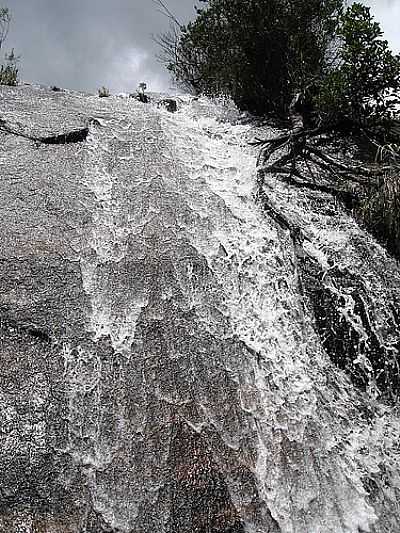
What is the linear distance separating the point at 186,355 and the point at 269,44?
29.1ft

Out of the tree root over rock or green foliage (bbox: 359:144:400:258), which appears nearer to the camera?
the tree root over rock

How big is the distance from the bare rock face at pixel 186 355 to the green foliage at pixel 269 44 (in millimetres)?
4816

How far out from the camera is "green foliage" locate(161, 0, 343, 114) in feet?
40.5

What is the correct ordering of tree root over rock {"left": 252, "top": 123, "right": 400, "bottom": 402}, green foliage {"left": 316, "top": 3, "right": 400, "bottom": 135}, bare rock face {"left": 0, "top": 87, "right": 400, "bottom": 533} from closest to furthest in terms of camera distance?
bare rock face {"left": 0, "top": 87, "right": 400, "bottom": 533}
tree root over rock {"left": 252, "top": 123, "right": 400, "bottom": 402}
green foliage {"left": 316, "top": 3, "right": 400, "bottom": 135}

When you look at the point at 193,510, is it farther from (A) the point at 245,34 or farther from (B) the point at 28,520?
(A) the point at 245,34

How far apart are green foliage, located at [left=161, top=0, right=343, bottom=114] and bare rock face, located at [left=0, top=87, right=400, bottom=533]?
4816 millimetres

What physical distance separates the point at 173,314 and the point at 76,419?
1.42m

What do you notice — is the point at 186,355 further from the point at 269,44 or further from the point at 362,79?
the point at 269,44

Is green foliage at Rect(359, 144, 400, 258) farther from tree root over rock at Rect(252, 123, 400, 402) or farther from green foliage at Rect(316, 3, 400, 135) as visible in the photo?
green foliage at Rect(316, 3, 400, 135)

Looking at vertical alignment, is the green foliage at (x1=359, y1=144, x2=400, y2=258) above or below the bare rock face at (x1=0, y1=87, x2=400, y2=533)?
above

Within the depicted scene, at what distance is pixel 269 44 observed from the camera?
1250 cm

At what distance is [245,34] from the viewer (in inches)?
496

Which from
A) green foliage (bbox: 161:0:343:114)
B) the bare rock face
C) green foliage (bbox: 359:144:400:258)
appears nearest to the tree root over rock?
the bare rock face

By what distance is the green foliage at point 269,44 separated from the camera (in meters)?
12.3
